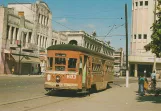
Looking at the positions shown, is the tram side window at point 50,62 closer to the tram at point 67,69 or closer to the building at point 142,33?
the tram at point 67,69

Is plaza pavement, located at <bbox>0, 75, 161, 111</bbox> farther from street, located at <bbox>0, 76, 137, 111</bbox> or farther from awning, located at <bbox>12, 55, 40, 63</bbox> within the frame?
awning, located at <bbox>12, 55, 40, 63</bbox>

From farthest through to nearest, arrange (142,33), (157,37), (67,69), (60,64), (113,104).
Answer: (142,33), (60,64), (67,69), (113,104), (157,37)

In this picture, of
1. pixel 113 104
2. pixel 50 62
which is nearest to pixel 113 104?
pixel 113 104

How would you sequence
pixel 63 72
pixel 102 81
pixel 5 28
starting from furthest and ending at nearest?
pixel 5 28, pixel 102 81, pixel 63 72

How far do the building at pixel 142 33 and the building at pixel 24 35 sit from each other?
1070 inches

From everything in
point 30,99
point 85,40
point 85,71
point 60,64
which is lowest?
point 30,99

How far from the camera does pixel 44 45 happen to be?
63.5 meters

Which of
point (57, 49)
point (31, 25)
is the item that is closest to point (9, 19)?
point (31, 25)

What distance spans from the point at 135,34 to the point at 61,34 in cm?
2181

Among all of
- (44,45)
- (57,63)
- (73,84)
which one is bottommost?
(73,84)

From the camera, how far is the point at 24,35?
178 ft

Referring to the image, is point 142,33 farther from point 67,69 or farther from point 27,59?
point 67,69

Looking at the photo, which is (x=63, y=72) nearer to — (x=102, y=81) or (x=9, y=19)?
A: (x=102, y=81)

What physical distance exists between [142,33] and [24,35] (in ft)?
126
